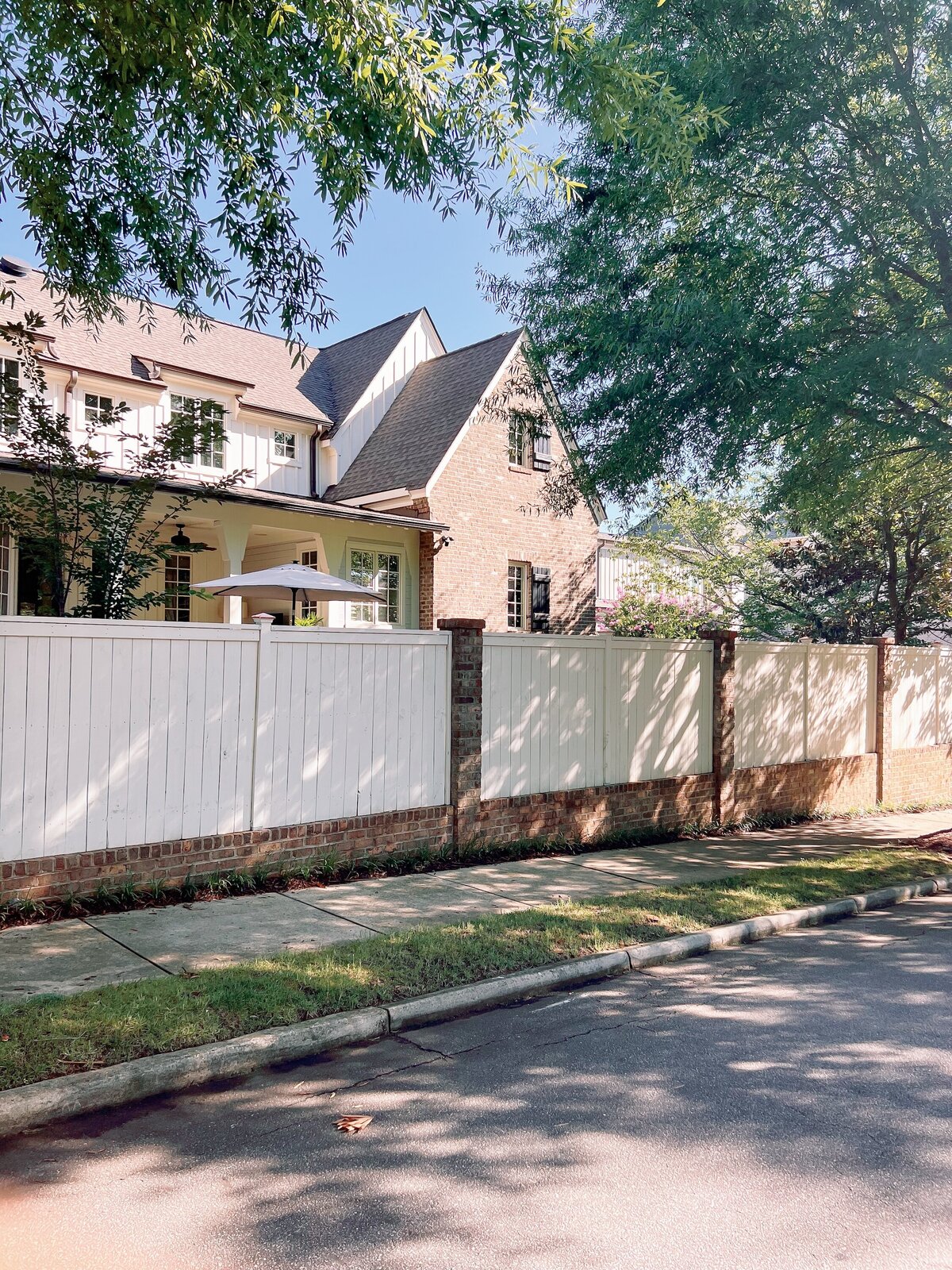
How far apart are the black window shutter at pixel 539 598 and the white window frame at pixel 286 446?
5.53 metres

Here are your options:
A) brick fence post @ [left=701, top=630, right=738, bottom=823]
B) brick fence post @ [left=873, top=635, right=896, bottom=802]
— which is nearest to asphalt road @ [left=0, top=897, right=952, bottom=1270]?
brick fence post @ [left=701, top=630, right=738, bottom=823]

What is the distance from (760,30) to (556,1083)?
9290 millimetres

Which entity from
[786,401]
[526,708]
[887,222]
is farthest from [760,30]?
[526,708]

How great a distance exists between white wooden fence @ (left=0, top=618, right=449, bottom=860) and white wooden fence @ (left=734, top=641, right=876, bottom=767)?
15.7ft

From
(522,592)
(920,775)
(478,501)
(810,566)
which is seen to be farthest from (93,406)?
(920,775)

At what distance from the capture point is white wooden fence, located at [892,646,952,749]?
14.3 m

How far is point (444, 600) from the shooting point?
704 inches

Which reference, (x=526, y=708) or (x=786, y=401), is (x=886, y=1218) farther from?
(x=786, y=401)

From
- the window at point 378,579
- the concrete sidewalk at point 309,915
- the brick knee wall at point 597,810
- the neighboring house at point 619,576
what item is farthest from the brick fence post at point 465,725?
the neighboring house at point 619,576

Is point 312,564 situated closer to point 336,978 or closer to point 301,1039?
point 336,978

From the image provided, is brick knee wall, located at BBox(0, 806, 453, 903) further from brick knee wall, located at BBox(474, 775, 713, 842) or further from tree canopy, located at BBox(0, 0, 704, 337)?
tree canopy, located at BBox(0, 0, 704, 337)

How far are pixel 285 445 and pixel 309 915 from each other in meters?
14.1

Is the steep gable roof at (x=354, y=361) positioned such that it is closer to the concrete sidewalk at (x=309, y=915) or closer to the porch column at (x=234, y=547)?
the porch column at (x=234, y=547)

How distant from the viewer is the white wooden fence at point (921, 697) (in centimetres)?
1430
